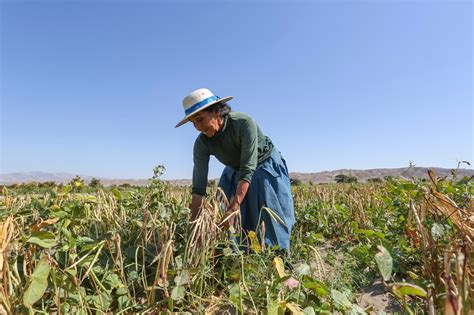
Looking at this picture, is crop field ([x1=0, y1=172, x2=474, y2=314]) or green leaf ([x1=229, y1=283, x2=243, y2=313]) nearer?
crop field ([x1=0, y1=172, x2=474, y2=314])

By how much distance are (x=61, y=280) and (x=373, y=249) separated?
1.30 m

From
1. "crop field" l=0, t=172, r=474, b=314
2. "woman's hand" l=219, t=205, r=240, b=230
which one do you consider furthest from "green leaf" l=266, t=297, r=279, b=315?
"woman's hand" l=219, t=205, r=240, b=230

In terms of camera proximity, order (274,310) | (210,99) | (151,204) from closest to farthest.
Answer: (274,310) < (210,99) < (151,204)

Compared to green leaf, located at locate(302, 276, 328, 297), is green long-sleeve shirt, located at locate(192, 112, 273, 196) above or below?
above

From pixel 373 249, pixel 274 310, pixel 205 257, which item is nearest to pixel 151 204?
pixel 205 257

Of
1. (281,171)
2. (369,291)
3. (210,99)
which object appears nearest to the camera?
(369,291)

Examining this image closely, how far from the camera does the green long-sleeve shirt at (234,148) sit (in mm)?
1883

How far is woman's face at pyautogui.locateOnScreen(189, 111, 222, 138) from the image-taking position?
184cm

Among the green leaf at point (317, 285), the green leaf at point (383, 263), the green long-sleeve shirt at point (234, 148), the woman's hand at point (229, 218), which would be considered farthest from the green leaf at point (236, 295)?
the green long-sleeve shirt at point (234, 148)

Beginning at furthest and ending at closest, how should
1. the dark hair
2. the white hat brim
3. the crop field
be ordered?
1. the dark hair
2. the white hat brim
3. the crop field

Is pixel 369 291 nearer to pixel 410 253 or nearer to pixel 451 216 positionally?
pixel 410 253

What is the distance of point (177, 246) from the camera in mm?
1591

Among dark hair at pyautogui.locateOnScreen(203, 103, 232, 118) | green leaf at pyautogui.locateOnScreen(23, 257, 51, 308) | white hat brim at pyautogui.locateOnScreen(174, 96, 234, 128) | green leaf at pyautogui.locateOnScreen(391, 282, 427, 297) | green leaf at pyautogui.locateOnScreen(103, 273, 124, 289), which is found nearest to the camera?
green leaf at pyautogui.locateOnScreen(391, 282, 427, 297)

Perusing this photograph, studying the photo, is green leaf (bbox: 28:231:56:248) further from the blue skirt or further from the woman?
the blue skirt
